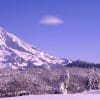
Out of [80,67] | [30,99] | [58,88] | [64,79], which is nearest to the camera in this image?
[30,99]

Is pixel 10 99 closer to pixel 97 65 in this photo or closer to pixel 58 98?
pixel 58 98

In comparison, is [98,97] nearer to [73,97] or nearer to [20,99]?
[73,97]

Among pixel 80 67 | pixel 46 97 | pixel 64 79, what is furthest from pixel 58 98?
pixel 80 67

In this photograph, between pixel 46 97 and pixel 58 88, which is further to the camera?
pixel 58 88

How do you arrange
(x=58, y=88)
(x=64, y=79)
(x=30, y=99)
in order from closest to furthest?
(x=30, y=99), (x=58, y=88), (x=64, y=79)

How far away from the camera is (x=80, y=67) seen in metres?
168

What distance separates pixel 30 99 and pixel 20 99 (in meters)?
0.36

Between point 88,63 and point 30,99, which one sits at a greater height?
point 88,63

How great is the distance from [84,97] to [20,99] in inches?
93.9

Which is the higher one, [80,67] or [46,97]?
[80,67]

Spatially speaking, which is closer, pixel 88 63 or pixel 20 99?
pixel 20 99

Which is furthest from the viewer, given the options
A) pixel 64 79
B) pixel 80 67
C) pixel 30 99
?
pixel 80 67

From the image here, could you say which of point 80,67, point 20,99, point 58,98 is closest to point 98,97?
point 58,98

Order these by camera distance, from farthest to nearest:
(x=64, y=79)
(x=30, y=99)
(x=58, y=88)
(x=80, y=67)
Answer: (x=80, y=67), (x=64, y=79), (x=58, y=88), (x=30, y=99)
